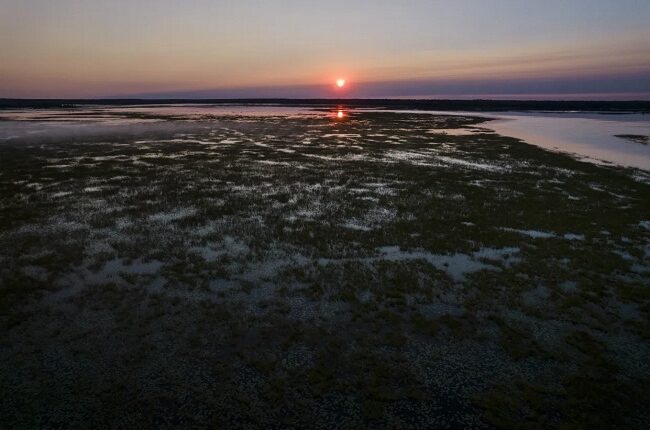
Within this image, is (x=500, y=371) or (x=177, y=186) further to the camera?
(x=177, y=186)

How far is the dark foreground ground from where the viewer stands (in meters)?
7.23

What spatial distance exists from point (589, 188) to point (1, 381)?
27.6 meters

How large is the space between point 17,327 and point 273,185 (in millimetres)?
16922

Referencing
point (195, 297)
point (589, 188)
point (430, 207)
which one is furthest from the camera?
point (589, 188)

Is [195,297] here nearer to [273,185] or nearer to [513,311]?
[513,311]

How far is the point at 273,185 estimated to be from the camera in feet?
83.0

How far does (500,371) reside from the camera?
8.14 metres

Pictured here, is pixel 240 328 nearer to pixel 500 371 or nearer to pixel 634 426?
pixel 500 371

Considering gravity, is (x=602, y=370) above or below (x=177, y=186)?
below

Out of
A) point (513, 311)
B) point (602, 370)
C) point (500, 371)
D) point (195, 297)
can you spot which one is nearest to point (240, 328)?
point (195, 297)

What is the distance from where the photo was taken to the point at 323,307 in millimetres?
10672

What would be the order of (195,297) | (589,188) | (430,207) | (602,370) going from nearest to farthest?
(602,370) → (195,297) → (430,207) → (589,188)

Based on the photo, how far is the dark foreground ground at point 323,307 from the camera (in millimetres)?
7227

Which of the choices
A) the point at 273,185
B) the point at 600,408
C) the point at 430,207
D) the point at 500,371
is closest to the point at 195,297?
the point at 500,371
